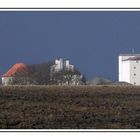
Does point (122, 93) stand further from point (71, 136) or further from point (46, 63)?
point (71, 136)

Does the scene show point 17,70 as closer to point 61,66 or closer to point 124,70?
point 61,66

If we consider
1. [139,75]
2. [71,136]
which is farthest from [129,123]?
[71,136]

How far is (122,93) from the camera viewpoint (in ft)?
42.8

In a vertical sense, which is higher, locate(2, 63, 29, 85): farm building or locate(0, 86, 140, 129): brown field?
locate(2, 63, 29, 85): farm building

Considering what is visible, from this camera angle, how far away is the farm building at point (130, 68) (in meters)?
11.0

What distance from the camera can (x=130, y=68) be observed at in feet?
36.3

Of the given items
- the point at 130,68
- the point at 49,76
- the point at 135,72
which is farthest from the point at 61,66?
the point at 135,72

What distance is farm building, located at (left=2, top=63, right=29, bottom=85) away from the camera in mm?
11016

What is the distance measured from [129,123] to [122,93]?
232cm

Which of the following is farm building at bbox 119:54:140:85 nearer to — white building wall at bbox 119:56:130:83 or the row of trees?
white building wall at bbox 119:56:130:83

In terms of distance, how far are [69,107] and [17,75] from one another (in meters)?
1.38

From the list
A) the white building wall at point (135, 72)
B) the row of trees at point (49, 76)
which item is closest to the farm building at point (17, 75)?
the row of trees at point (49, 76)

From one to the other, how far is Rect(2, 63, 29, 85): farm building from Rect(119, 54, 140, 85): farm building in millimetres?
1860

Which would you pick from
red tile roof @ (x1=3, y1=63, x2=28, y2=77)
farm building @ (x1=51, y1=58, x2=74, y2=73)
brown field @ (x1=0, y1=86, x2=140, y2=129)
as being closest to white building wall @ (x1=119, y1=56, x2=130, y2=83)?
brown field @ (x1=0, y1=86, x2=140, y2=129)
